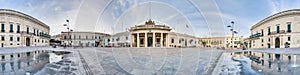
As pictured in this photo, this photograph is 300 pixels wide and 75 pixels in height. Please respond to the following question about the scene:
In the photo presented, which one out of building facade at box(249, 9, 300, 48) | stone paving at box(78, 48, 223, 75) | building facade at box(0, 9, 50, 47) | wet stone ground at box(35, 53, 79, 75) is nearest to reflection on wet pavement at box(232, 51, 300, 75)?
stone paving at box(78, 48, 223, 75)

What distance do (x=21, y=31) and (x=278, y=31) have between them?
862 inches

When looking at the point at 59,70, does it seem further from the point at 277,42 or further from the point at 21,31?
the point at 277,42

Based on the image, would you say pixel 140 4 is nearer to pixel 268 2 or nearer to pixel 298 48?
pixel 268 2

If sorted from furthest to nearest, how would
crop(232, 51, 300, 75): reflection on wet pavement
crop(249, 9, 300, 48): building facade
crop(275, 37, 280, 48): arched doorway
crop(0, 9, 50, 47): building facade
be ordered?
crop(275, 37, 280, 48): arched doorway
crop(249, 9, 300, 48): building facade
crop(0, 9, 50, 47): building facade
crop(232, 51, 300, 75): reflection on wet pavement

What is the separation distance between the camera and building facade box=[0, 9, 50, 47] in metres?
12.1

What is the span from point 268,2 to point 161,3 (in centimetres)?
1276

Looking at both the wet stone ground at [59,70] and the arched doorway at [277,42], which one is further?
the arched doorway at [277,42]

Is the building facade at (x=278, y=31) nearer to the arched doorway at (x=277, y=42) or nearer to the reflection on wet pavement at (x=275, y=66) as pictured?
the arched doorway at (x=277, y=42)

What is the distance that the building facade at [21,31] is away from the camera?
12.1 metres

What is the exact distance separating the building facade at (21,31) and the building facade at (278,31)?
1878 cm

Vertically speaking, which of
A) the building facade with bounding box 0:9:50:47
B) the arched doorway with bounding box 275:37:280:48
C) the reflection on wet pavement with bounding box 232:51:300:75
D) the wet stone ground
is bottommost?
the reflection on wet pavement with bounding box 232:51:300:75

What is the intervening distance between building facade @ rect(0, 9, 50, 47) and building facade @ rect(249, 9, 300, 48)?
739 inches

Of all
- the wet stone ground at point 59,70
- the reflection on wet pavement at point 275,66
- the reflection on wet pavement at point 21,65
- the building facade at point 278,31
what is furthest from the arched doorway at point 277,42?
the reflection on wet pavement at point 21,65

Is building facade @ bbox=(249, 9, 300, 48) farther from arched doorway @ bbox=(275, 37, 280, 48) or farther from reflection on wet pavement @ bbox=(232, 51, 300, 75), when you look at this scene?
reflection on wet pavement @ bbox=(232, 51, 300, 75)
